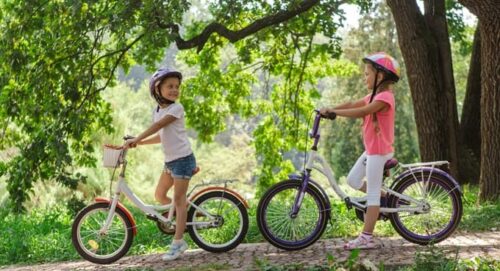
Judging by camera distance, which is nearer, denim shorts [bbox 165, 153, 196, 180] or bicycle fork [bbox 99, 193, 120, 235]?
denim shorts [bbox 165, 153, 196, 180]

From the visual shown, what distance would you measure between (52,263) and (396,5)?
18.8 ft

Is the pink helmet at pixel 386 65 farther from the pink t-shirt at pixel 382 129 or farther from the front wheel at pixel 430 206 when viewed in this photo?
the front wheel at pixel 430 206

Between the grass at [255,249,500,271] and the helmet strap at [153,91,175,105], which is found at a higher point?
the helmet strap at [153,91,175,105]

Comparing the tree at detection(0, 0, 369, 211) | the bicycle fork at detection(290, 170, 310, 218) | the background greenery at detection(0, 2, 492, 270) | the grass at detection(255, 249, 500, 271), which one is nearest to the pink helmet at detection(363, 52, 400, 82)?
the bicycle fork at detection(290, 170, 310, 218)

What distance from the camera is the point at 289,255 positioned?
6.42 meters

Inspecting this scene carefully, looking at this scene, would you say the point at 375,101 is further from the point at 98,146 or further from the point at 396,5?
the point at 98,146

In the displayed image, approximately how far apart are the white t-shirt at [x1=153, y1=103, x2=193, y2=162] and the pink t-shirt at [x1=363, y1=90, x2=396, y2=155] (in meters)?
1.59

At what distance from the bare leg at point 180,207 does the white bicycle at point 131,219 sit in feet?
0.32

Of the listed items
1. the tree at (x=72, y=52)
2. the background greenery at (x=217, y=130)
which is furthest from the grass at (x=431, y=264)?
the tree at (x=72, y=52)

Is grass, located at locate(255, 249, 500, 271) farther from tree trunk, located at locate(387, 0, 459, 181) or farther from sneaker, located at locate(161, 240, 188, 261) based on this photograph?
tree trunk, located at locate(387, 0, 459, 181)

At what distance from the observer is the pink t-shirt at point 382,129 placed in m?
6.36

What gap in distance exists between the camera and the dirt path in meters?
6.05

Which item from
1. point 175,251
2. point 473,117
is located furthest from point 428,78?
point 175,251

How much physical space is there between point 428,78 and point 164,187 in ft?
16.2
